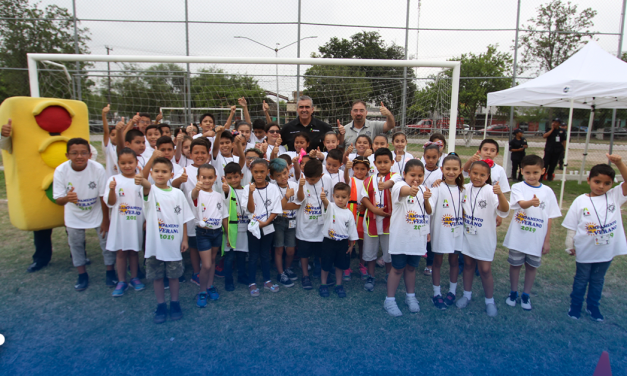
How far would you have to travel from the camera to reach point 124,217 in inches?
130

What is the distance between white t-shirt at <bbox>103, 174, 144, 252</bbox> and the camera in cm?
329

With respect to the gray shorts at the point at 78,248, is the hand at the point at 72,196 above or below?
above

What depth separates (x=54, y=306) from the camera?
3.16 m

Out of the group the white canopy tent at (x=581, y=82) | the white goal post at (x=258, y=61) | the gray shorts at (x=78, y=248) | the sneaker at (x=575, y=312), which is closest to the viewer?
the sneaker at (x=575, y=312)

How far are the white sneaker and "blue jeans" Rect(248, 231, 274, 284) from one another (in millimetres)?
1357

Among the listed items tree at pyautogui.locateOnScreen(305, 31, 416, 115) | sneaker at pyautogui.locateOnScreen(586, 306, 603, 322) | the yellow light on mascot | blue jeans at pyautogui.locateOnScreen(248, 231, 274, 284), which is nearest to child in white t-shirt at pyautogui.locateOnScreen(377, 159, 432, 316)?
blue jeans at pyautogui.locateOnScreen(248, 231, 274, 284)

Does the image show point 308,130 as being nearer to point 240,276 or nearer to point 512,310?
point 240,276

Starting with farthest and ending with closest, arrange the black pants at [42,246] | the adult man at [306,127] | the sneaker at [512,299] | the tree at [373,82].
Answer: the tree at [373,82], the adult man at [306,127], the black pants at [42,246], the sneaker at [512,299]

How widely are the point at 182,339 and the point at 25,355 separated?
3.37ft

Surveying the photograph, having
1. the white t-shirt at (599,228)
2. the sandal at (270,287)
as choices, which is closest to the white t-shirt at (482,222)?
the white t-shirt at (599,228)

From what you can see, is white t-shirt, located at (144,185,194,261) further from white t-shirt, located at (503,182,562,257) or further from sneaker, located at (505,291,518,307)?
sneaker, located at (505,291,518,307)

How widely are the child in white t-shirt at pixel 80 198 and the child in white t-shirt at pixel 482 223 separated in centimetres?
342

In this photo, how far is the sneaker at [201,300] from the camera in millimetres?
3191

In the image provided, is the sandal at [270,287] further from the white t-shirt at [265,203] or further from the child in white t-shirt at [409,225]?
the child in white t-shirt at [409,225]
